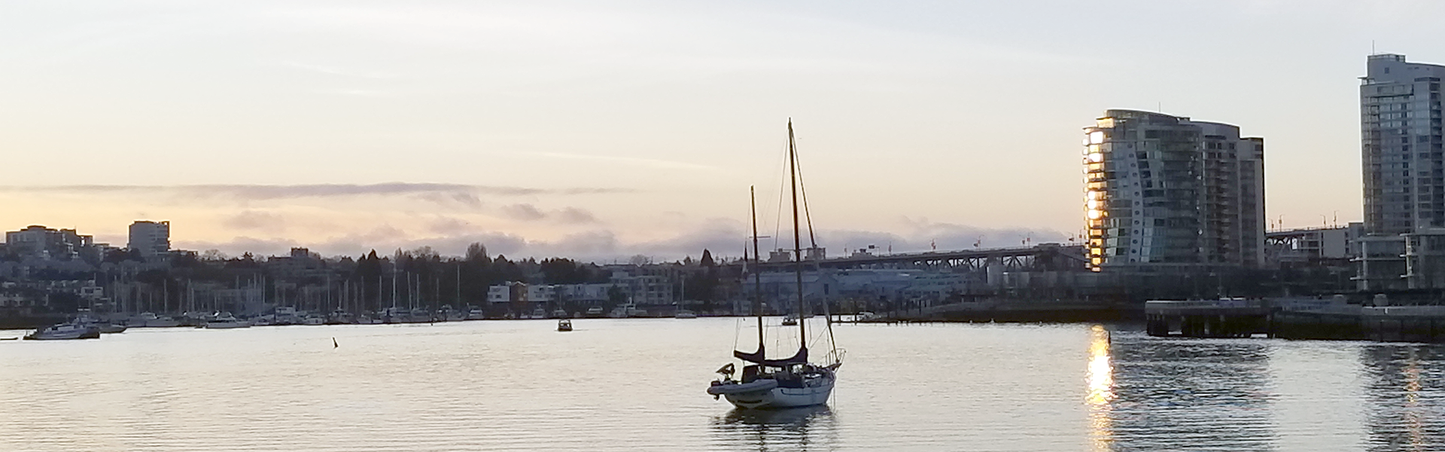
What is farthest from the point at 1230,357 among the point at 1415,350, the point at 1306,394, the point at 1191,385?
the point at 1306,394

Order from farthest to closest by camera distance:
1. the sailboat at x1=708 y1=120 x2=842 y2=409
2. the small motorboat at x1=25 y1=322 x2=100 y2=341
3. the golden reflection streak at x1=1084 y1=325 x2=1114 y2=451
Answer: the small motorboat at x1=25 y1=322 x2=100 y2=341, the sailboat at x1=708 y1=120 x2=842 y2=409, the golden reflection streak at x1=1084 y1=325 x2=1114 y2=451

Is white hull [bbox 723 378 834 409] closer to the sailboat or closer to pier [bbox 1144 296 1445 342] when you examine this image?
the sailboat

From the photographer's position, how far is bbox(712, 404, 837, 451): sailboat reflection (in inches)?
1783

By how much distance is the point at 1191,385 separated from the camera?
62.3 metres

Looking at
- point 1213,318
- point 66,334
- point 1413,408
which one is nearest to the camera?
point 1413,408

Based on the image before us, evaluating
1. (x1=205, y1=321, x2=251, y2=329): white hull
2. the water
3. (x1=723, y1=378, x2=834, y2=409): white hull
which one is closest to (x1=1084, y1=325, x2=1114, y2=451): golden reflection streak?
the water

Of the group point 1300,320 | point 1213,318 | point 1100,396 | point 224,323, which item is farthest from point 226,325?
point 1100,396

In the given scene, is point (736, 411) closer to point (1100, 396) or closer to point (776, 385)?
point (776, 385)

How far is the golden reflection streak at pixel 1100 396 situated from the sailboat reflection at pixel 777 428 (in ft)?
20.3

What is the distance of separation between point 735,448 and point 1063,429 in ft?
27.1

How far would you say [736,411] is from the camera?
53.1 meters

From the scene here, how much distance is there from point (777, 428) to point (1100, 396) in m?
13.8

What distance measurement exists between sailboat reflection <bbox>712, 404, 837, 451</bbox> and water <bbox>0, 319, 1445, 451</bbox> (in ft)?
0.34

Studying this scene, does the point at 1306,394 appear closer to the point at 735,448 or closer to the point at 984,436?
the point at 984,436
